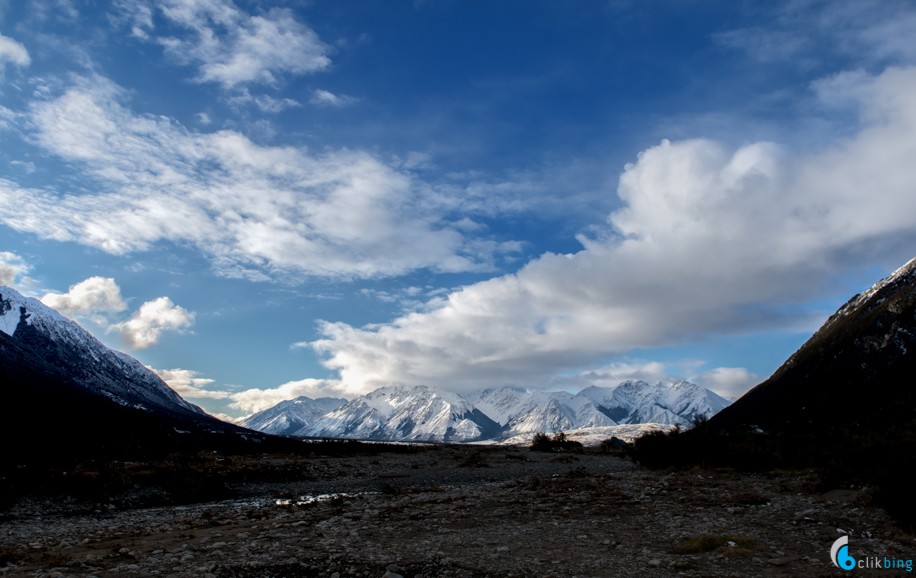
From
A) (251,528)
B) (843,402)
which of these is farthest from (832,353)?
(251,528)

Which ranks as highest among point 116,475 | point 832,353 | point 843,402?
point 832,353

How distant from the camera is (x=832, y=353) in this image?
119 m

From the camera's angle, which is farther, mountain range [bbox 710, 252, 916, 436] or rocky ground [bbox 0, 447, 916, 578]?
mountain range [bbox 710, 252, 916, 436]

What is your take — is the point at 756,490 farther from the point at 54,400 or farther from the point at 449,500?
the point at 54,400

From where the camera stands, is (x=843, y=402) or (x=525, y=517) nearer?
(x=525, y=517)

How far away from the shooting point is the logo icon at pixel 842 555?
10609 millimetres

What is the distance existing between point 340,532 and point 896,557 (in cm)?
1282
